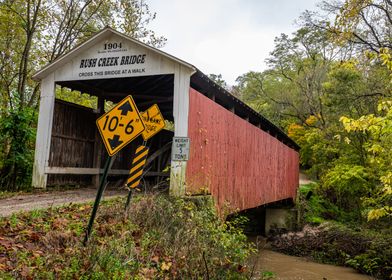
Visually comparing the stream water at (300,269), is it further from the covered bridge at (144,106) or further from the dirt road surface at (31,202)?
the dirt road surface at (31,202)

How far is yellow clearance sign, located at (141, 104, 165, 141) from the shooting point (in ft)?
19.9

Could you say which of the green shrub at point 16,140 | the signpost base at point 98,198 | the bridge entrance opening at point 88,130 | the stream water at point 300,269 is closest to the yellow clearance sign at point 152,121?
the signpost base at point 98,198

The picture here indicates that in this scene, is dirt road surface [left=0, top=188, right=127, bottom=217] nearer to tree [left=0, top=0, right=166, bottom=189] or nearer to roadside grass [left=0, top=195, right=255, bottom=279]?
roadside grass [left=0, top=195, right=255, bottom=279]

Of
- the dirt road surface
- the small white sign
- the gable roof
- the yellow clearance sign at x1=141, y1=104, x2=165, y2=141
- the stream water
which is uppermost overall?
the gable roof

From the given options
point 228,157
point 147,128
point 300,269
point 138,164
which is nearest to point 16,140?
point 147,128

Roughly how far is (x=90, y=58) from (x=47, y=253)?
5.62 meters

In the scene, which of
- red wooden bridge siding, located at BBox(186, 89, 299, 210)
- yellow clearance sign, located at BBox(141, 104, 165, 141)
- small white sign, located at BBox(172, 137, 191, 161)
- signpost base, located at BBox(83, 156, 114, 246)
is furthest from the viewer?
red wooden bridge siding, located at BBox(186, 89, 299, 210)

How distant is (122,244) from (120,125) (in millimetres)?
1439

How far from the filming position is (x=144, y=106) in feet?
38.7

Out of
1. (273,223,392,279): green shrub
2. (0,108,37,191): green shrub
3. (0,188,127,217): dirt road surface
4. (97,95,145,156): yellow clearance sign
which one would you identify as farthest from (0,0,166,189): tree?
(273,223,392,279): green shrub

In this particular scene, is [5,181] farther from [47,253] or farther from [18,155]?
[47,253]

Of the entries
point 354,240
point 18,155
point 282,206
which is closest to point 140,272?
point 18,155

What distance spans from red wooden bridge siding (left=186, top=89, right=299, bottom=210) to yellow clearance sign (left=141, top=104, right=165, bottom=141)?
1.09 meters

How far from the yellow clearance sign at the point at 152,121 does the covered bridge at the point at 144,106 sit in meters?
0.89
